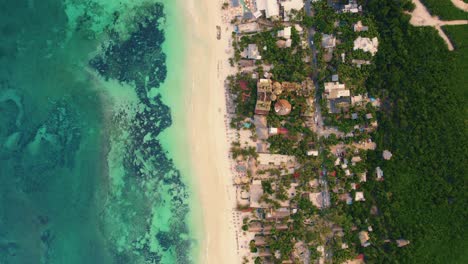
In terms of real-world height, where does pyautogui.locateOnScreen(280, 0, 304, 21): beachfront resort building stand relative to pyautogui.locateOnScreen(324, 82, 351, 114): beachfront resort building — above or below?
above

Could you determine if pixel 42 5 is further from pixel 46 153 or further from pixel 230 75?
pixel 230 75

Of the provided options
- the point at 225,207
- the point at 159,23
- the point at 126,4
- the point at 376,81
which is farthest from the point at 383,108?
the point at 126,4

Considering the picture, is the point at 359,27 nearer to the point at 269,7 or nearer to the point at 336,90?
the point at 336,90

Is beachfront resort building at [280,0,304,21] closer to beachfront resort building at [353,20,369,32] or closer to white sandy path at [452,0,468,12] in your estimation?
beachfront resort building at [353,20,369,32]

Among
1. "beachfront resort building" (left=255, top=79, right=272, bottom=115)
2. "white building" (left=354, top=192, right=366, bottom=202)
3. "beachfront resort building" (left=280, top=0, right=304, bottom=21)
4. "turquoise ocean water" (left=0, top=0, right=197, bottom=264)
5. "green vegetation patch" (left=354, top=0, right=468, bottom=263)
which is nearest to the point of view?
"green vegetation patch" (left=354, top=0, right=468, bottom=263)

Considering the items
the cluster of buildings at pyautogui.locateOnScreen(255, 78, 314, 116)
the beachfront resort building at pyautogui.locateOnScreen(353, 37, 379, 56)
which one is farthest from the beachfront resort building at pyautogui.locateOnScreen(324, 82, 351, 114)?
the beachfront resort building at pyautogui.locateOnScreen(353, 37, 379, 56)
